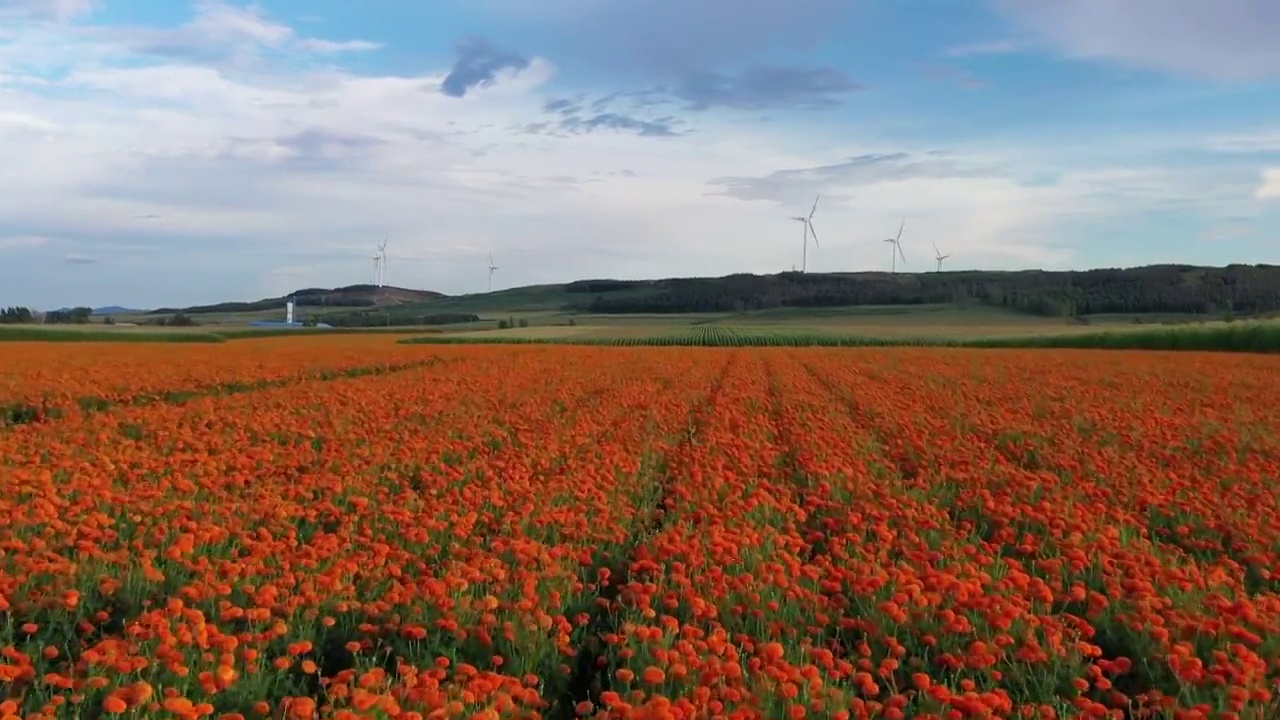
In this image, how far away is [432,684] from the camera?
4.28 meters

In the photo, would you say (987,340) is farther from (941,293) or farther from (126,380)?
(941,293)

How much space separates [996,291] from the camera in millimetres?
135250

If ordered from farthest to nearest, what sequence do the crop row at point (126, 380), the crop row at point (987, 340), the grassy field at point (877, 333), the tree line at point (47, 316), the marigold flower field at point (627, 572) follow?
1. the tree line at point (47, 316)
2. the grassy field at point (877, 333)
3. the crop row at point (987, 340)
4. the crop row at point (126, 380)
5. the marigold flower field at point (627, 572)

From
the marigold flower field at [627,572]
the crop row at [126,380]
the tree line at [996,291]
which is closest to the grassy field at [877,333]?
the tree line at [996,291]

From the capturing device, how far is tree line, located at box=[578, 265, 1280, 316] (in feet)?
389

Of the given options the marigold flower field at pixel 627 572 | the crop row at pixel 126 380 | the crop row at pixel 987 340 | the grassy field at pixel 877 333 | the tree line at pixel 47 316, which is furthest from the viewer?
the tree line at pixel 47 316

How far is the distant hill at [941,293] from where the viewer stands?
11888 cm

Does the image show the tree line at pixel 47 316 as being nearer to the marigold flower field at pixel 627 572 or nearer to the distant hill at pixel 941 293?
the distant hill at pixel 941 293

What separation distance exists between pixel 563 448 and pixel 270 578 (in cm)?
580

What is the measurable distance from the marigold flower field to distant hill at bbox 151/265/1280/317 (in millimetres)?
114242

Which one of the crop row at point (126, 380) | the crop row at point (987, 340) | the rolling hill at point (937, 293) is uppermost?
the rolling hill at point (937, 293)

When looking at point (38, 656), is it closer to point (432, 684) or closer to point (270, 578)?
point (270, 578)

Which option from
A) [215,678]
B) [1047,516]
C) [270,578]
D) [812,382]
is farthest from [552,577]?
[812,382]

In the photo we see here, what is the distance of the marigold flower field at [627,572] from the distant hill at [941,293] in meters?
114
